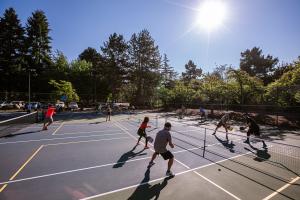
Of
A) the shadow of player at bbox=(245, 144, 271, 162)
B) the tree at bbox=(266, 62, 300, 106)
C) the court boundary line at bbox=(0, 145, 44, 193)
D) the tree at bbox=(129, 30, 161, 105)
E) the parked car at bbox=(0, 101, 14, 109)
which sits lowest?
the court boundary line at bbox=(0, 145, 44, 193)

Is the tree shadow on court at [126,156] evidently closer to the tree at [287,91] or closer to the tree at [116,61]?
the tree at [287,91]

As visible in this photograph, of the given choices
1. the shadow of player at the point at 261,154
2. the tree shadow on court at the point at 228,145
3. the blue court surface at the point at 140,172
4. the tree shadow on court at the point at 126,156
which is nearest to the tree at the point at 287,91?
the blue court surface at the point at 140,172

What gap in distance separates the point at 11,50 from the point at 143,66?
3579cm

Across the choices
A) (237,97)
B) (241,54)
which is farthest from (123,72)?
(241,54)

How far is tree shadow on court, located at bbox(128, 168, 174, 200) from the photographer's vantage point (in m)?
5.95

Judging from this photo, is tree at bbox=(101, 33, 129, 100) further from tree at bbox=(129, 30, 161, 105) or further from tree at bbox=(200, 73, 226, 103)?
tree at bbox=(200, 73, 226, 103)

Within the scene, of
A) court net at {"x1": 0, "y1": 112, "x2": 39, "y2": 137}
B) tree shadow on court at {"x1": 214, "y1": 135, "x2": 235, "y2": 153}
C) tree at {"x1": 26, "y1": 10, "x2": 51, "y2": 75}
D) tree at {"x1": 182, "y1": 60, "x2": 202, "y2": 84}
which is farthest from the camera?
tree at {"x1": 182, "y1": 60, "x2": 202, "y2": 84}

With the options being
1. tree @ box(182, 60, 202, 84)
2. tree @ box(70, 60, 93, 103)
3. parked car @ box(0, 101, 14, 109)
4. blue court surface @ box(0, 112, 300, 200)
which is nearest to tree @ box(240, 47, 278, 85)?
tree @ box(182, 60, 202, 84)

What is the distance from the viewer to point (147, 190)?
638 centimetres

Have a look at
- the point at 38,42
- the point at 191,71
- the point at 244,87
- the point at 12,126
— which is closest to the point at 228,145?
the point at 12,126

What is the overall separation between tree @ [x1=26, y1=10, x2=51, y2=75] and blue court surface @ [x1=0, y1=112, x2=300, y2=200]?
5267cm

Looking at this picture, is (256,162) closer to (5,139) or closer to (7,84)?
(5,139)

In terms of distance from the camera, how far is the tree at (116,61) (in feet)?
176

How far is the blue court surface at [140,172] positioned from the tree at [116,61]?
42.1m
